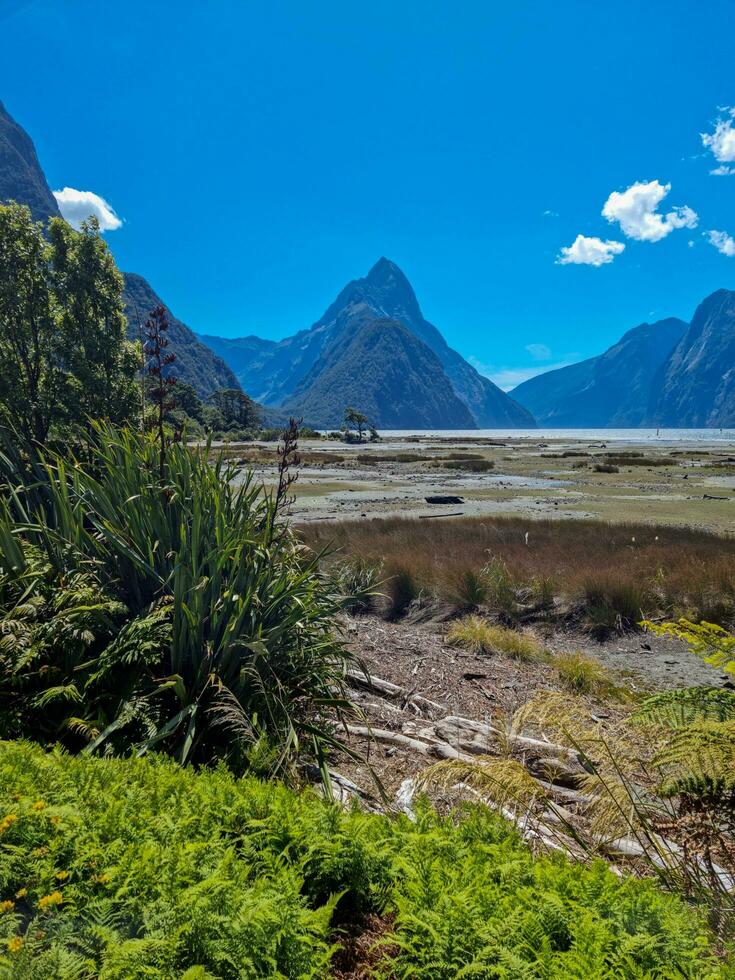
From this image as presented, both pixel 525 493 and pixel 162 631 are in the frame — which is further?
pixel 525 493

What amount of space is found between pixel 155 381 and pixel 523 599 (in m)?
6.13

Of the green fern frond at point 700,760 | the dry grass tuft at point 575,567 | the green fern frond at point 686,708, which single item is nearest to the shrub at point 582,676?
the dry grass tuft at point 575,567

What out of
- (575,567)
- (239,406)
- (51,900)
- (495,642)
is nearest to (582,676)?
(495,642)

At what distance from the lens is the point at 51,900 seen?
5.15 ft

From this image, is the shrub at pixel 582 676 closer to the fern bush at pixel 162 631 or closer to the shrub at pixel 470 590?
the shrub at pixel 470 590

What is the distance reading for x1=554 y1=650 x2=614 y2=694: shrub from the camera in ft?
18.1

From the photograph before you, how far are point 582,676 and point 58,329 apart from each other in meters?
10.6

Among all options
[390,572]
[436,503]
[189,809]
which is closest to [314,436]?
[436,503]

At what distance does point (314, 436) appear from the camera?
3880 inches

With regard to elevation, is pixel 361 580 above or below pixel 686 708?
below

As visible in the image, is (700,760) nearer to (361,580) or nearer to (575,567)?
(361,580)

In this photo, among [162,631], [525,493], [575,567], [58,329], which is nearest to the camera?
[162,631]

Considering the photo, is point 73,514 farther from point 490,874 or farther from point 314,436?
point 314,436

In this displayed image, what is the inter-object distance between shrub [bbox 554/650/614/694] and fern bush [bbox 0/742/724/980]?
12.0 feet
